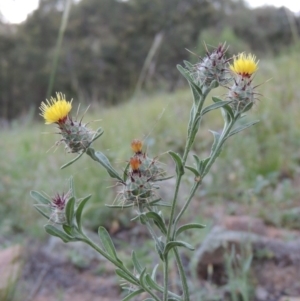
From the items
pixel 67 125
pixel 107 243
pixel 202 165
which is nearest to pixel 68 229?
pixel 107 243

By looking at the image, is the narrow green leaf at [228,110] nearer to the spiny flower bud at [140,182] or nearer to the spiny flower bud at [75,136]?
the spiny flower bud at [140,182]

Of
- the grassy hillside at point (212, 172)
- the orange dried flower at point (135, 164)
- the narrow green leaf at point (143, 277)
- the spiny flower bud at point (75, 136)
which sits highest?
the grassy hillside at point (212, 172)

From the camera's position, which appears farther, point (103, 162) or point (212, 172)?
point (212, 172)

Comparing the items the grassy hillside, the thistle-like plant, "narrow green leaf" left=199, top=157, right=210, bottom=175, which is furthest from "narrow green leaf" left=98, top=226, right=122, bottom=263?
the grassy hillside

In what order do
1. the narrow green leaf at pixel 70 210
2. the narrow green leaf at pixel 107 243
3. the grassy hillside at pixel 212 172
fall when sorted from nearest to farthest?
the narrow green leaf at pixel 70 210
the narrow green leaf at pixel 107 243
the grassy hillside at pixel 212 172

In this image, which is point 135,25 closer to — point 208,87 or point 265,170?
point 265,170

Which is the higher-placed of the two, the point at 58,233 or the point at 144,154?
the point at 144,154

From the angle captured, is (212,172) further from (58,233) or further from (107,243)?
(58,233)

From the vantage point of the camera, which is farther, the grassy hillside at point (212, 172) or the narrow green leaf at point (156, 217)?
the grassy hillside at point (212, 172)

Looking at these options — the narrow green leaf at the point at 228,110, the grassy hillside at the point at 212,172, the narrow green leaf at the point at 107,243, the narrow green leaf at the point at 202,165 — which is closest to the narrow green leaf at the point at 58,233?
the narrow green leaf at the point at 107,243
